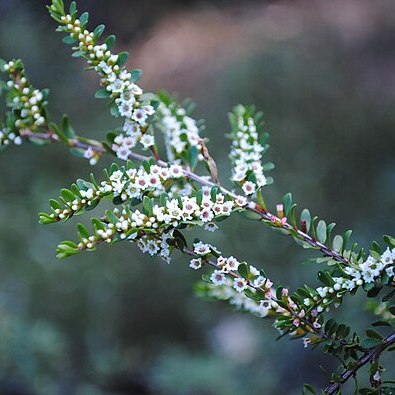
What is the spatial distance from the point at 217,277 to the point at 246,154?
0.25m

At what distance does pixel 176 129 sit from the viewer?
3.40 feet

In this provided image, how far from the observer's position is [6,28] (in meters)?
3.14

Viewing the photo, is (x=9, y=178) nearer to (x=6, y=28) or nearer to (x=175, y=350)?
(x=6, y=28)

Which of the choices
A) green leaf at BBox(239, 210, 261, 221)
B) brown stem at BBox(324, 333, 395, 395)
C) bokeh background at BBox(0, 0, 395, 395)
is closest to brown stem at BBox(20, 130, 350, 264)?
green leaf at BBox(239, 210, 261, 221)

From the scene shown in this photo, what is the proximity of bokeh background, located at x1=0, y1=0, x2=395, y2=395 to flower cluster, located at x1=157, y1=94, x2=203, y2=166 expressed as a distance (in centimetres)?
59

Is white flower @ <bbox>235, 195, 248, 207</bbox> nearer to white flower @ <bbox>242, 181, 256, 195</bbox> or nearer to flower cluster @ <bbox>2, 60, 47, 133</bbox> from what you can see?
white flower @ <bbox>242, 181, 256, 195</bbox>

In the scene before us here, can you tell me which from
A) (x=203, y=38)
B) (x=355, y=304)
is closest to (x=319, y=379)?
(x=355, y=304)

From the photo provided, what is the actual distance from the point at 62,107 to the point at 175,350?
5.63 feet

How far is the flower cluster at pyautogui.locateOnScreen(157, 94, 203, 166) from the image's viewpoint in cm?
100

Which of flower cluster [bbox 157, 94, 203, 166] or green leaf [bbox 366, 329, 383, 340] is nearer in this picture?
green leaf [bbox 366, 329, 383, 340]

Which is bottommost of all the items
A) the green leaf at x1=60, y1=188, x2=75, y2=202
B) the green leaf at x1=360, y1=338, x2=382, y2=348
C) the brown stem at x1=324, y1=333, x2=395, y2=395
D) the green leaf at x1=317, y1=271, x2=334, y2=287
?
the brown stem at x1=324, y1=333, x2=395, y2=395

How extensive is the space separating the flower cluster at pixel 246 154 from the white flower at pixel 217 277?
13 centimetres

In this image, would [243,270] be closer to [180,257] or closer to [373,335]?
[373,335]

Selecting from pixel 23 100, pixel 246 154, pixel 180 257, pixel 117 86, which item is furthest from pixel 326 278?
pixel 180 257
